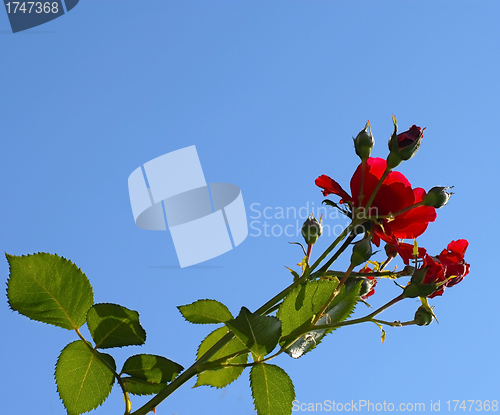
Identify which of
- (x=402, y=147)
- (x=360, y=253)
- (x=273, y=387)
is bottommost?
(x=273, y=387)

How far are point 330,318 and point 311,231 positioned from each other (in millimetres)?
89

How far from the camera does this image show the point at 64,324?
0.39m

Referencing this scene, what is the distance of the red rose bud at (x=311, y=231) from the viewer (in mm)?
459

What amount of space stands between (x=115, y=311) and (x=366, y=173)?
28cm

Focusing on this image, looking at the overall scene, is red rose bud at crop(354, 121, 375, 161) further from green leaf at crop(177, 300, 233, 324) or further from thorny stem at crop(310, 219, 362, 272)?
green leaf at crop(177, 300, 233, 324)

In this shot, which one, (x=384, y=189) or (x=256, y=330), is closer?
(x=256, y=330)

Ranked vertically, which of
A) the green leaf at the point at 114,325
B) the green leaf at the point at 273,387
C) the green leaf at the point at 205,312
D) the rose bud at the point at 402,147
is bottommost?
the green leaf at the point at 273,387

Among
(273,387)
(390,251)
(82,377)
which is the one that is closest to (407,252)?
(390,251)

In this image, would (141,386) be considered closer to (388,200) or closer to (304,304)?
(304,304)

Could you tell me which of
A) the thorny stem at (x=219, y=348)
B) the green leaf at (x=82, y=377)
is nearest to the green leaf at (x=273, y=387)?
the thorny stem at (x=219, y=348)

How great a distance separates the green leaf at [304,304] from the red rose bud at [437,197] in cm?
14

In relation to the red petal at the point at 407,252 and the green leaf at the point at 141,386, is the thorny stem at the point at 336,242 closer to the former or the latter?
the red petal at the point at 407,252

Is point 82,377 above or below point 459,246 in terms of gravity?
below

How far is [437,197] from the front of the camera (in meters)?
0.46
